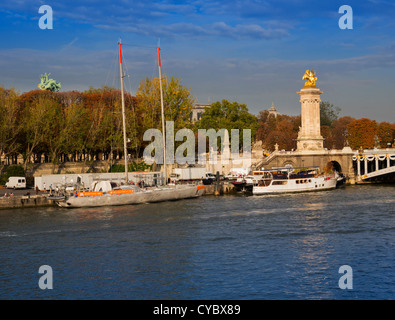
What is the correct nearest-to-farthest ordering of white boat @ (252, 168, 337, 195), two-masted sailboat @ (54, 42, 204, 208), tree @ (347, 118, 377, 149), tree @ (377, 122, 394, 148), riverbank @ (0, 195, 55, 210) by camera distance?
riverbank @ (0, 195, 55, 210)
two-masted sailboat @ (54, 42, 204, 208)
white boat @ (252, 168, 337, 195)
tree @ (347, 118, 377, 149)
tree @ (377, 122, 394, 148)

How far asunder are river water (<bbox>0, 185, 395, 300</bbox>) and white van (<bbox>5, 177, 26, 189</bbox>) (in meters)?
16.2

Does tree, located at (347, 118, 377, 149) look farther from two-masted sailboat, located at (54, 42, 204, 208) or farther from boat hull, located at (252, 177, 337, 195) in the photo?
two-masted sailboat, located at (54, 42, 204, 208)

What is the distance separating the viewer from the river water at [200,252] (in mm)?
27375

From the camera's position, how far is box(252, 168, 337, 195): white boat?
7456cm

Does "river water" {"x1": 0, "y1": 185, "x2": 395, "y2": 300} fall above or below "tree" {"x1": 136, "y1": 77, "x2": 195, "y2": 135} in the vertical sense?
below

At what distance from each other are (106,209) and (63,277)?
2702 cm

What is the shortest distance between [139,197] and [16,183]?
18.6 metres

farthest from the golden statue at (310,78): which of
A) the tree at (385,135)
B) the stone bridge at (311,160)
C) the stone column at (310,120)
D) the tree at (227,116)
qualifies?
the tree at (385,135)

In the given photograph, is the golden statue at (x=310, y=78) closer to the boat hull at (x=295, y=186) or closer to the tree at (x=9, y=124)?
the boat hull at (x=295, y=186)

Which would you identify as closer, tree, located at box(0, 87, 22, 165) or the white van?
the white van

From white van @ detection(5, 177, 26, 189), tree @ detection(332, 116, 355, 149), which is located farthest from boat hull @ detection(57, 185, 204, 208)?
tree @ detection(332, 116, 355, 149)

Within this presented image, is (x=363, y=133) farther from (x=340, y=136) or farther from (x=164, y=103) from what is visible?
(x=164, y=103)

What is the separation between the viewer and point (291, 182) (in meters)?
75.9

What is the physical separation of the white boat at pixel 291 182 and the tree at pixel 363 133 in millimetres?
50873
